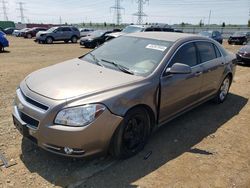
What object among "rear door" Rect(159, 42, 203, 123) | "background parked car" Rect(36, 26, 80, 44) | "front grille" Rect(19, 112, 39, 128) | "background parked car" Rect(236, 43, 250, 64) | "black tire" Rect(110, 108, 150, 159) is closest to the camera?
"front grille" Rect(19, 112, 39, 128)

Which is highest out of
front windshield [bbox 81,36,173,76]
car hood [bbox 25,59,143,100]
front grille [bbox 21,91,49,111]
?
front windshield [bbox 81,36,173,76]

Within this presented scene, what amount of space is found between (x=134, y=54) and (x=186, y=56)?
0.97m

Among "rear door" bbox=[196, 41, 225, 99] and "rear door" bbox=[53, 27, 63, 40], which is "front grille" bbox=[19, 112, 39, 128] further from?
"rear door" bbox=[53, 27, 63, 40]

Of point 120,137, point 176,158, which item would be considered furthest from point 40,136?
point 176,158

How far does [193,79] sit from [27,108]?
2.83 m

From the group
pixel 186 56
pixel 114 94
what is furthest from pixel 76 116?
pixel 186 56

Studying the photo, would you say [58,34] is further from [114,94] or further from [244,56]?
[114,94]

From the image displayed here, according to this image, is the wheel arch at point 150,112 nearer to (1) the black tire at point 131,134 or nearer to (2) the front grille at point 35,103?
(1) the black tire at point 131,134

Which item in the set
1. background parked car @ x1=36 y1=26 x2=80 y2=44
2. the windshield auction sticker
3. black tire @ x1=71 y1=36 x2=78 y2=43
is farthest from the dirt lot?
black tire @ x1=71 y1=36 x2=78 y2=43

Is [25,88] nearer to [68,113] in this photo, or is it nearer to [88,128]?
[68,113]

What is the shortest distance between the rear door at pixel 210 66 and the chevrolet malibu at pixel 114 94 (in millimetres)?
23

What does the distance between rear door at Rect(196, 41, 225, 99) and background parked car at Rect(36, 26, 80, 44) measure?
22023mm

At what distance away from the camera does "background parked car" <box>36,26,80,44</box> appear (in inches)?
982

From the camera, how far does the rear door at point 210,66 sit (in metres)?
5.00
